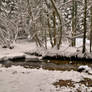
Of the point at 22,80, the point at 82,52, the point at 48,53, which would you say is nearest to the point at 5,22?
the point at 48,53

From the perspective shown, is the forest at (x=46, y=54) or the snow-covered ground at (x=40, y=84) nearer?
the snow-covered ground at (x=40, y=84)

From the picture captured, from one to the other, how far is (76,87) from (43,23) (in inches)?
538

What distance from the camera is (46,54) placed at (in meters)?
15.0

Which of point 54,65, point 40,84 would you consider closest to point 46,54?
point 54,65

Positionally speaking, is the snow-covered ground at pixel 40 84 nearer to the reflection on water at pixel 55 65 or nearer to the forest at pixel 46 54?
the forest at pixel 46 54

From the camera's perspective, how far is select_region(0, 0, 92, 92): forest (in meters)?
6.57

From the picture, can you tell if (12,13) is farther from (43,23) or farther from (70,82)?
(70,82)

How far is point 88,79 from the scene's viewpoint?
23.8ft

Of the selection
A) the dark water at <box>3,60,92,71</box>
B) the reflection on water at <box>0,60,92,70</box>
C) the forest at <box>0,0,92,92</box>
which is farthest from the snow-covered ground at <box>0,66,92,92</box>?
the reflection on water at <box>0,60,92,70</box>

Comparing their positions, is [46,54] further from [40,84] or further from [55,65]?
[40,84]

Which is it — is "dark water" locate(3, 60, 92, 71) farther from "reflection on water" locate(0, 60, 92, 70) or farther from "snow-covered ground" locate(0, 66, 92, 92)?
"snow-covered ground" locate(0, 66, 92, 92)

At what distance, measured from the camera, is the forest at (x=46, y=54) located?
6.57 meters

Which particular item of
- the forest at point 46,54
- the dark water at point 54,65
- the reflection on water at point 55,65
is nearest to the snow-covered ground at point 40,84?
the forest at point 46,54

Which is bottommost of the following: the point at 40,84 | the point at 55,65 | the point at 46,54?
the point at 46,54
